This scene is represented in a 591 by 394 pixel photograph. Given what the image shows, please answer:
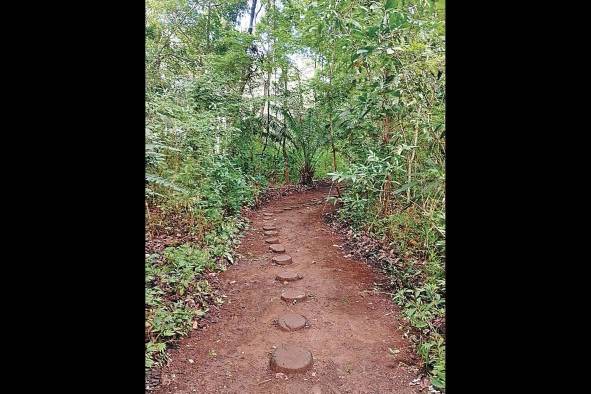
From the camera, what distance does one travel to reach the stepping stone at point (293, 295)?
3.42 m

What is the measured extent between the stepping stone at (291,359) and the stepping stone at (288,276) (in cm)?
127

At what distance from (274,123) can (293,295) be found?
5.95 metres

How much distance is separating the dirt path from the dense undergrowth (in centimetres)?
20

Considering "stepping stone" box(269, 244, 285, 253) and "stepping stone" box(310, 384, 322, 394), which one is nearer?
"stepping stone" box(310, 384, 322, 394)

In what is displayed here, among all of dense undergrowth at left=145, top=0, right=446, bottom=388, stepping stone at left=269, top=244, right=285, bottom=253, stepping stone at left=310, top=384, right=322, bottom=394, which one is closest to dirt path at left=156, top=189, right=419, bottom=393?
stepping stone at left=310, top=384, right=322, bottom=394

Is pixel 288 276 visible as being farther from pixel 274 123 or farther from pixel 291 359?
pixel 274 123

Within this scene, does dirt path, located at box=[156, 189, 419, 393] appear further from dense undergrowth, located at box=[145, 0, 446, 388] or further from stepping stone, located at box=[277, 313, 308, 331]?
dense undergrowth, located at box=[145, 0, 446, 388]

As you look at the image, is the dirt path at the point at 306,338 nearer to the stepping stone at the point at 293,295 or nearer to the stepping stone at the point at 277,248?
the stepping stone at the point at 293,295

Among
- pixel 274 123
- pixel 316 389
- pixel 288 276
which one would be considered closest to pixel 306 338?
pixel 316 389

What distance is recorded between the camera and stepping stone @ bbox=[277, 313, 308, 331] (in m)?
2.92

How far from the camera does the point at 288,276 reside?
155 inches

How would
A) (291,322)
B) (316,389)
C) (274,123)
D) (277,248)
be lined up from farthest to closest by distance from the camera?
1. (274,123)
2. (277,248)
3. (291,322)
4. (316,389)
